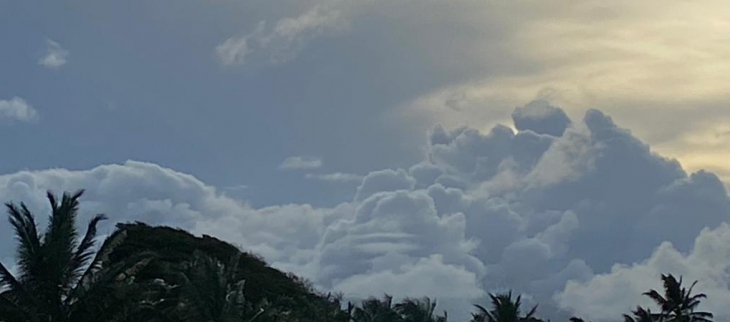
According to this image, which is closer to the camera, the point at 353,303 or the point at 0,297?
the point at 0,297

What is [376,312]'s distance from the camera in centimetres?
7781

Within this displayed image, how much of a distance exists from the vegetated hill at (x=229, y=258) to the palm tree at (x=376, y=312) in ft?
7.29

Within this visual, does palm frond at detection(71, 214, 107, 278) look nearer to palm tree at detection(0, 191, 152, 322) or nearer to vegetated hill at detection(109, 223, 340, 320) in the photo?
palm tree at detection(0, 191, 152, 322)

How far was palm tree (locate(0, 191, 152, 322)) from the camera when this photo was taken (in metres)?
35.6

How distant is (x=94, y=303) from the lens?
36250 millimetres

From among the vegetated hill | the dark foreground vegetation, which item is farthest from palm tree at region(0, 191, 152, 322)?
the vegetated hill

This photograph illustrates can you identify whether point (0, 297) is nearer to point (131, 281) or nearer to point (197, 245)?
point (131, 281)

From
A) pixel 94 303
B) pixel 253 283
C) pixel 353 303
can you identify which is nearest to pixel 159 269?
pixel 253 283

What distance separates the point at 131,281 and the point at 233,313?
14.0 ft

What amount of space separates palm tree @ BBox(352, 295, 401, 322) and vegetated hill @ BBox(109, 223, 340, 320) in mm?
2222

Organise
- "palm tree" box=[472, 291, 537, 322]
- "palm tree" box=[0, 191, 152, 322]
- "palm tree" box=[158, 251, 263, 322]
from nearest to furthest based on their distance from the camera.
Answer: "palm tree" box=[0, 191, 152, 322] → "palm tree" box=[158, 251, 263, 322] → "palm tree" box=[472, 291, 537, 322]

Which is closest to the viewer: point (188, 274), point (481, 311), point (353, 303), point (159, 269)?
point (188, 274)

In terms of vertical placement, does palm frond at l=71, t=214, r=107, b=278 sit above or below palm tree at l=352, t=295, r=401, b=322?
below

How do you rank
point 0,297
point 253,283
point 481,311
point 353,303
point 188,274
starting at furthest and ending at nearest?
point 353,303 < point 253,283 < point 481,311 < point 188,274 < point 0,297
